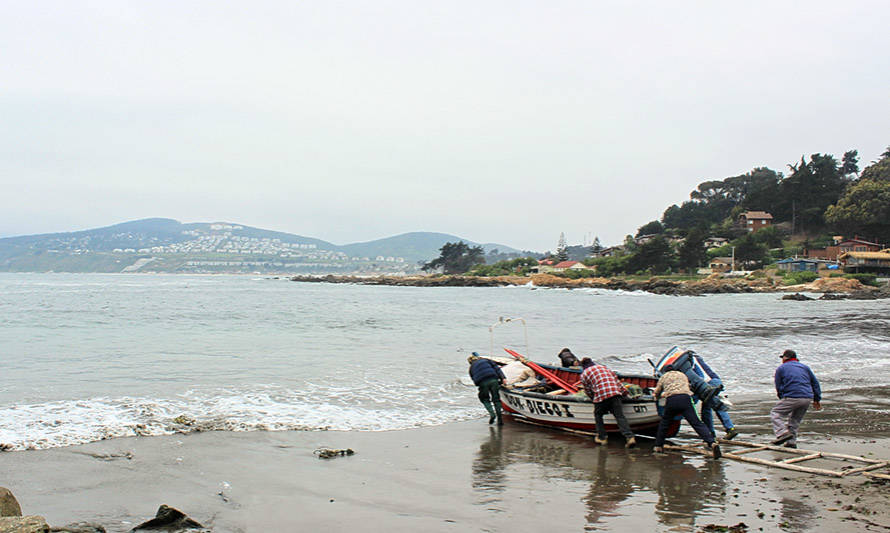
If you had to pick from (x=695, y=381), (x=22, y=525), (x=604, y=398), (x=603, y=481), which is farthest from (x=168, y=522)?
(x=695, y=381)

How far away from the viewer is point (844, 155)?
5113 inches

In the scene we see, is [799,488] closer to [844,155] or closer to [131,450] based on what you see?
[131,450]

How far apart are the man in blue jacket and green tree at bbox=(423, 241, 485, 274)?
14689 cm

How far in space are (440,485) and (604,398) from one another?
349cm

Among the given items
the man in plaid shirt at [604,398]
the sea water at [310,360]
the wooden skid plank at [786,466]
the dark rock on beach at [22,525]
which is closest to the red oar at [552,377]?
the man in plaid shirt at [604,398]

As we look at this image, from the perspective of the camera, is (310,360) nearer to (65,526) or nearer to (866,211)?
(65,526)

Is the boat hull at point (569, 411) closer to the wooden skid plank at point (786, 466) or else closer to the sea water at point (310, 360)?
the sea water at point (310, 360)

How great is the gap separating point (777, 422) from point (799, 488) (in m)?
2.36

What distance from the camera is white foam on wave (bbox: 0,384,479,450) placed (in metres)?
11.0

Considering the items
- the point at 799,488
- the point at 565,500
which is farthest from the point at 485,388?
the point at 799,488

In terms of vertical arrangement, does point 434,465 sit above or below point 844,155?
below

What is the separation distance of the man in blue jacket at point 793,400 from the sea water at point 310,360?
5846 millimetres

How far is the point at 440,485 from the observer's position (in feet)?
27.0

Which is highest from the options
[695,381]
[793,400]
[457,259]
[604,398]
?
[457,259]
